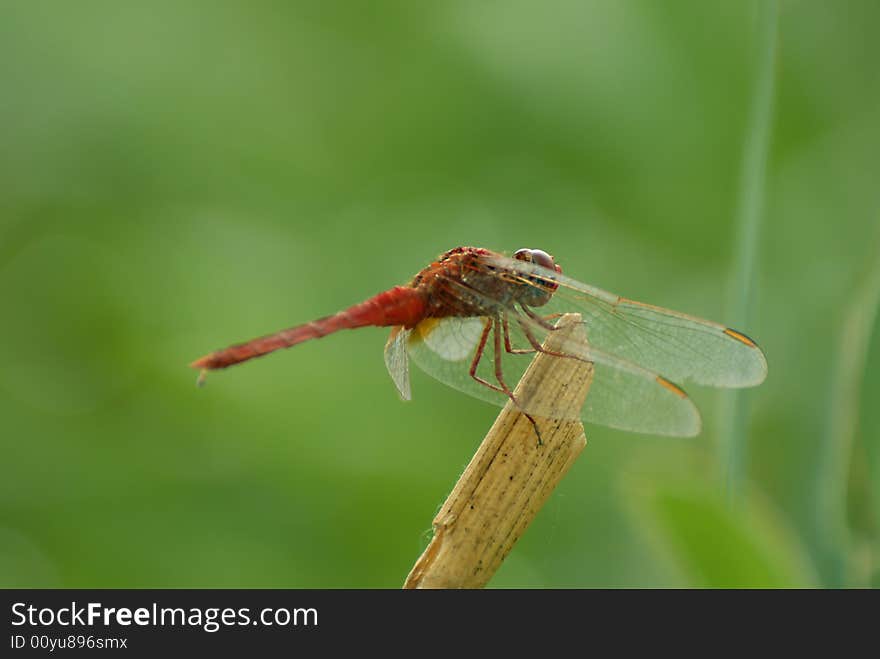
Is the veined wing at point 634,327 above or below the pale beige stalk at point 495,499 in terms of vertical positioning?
above

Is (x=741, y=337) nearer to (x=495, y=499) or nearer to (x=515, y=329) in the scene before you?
(x=515, y=329)

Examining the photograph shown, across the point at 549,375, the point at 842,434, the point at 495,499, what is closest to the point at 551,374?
the point at 549,375

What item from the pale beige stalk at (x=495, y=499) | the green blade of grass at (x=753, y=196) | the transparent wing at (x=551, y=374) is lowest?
the pale beige stalk at (x=495, y=499)

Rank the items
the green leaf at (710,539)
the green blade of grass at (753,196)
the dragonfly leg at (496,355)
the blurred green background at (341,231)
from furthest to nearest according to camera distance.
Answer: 1. the blurred green background at (341,231)
2. the dragonfly leg at (496,355)
3. the green blade of grass at (753,196)
4. the green leaf at (710,539)

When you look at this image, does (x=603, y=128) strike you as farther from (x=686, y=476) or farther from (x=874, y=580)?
(x=686, y=476)

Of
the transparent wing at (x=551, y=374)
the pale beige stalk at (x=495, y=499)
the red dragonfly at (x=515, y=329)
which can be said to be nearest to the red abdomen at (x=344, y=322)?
the red dragonfly at (x=515, y=329)

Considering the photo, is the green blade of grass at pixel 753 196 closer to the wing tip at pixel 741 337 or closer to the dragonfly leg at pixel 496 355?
the wing tip at pixel 741 337
